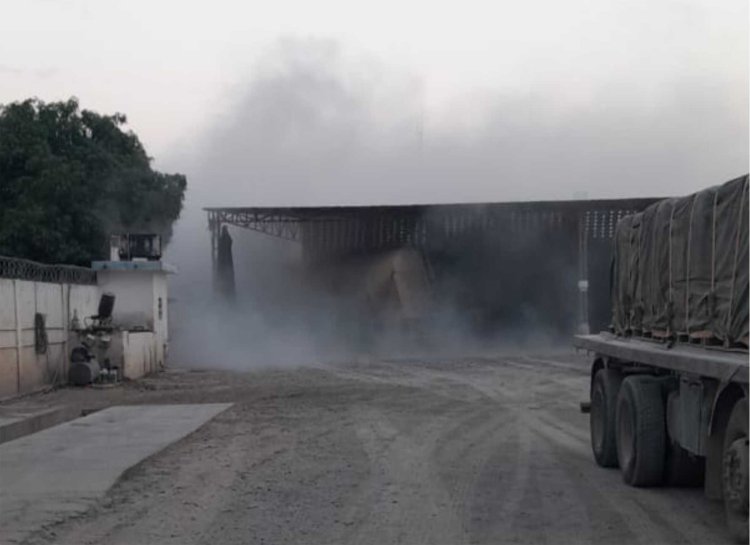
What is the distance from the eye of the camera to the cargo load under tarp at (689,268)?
706 cm

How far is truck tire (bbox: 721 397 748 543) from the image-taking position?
6.50 meters

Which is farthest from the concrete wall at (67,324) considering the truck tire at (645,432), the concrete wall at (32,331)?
the truck tire at (645,432)

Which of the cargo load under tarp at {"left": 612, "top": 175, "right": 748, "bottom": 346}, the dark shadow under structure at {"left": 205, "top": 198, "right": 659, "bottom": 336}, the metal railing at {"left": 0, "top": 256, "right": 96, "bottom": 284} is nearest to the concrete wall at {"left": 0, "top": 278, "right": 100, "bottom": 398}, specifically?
the metal railing at {"left": 0, "top": 256, "right": 96, "bottom": 284}

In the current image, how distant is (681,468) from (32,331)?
53.5 ft

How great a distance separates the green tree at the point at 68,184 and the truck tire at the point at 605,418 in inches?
935

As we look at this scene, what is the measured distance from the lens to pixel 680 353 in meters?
8.12

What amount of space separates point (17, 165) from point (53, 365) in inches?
435

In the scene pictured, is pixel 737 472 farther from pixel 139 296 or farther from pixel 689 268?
pixel 139 296

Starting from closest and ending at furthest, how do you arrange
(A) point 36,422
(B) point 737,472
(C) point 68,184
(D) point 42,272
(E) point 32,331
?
(B) point 737,472 < (A) point 36,422 < (E) point 32,331 < (D) point 42,272 < (C) point 68,184

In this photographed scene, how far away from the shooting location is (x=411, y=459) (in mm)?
11398

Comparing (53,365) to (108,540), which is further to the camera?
(53,365)

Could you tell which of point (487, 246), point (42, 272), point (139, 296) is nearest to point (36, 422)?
point (42, 272)

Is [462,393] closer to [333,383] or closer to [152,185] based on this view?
[333,383]

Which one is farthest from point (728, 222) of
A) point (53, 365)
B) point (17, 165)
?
point (17, 165)
